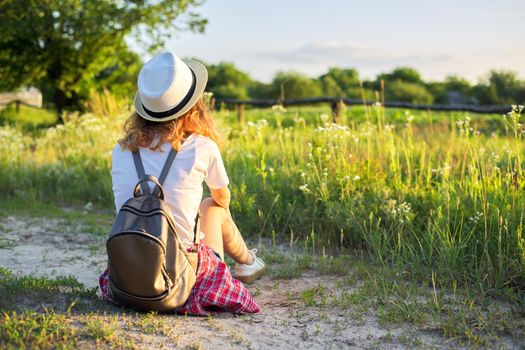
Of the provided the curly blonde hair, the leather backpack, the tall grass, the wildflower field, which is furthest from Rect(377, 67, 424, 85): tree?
the leather backpack

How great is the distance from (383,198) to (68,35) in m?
12.5

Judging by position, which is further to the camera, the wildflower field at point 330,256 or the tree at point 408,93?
the tree at point 408,93

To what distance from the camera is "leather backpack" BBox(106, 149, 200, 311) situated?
3.18 metres

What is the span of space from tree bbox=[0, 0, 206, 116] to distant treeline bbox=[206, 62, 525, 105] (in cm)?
1036

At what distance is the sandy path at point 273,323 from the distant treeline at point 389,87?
22080 mm

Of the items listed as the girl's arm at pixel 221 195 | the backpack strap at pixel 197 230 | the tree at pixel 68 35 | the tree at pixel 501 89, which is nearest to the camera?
the backpack strap at pixel 197 230

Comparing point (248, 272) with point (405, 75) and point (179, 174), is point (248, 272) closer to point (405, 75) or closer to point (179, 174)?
point (179, 174)

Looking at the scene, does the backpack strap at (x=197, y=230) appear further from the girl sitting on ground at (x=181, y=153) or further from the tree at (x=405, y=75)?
the tree at (x=405, y=75)

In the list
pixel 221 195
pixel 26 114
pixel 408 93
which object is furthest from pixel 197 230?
pixel 408 93

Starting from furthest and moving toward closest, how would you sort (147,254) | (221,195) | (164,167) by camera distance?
(221,195) < (164,167) < (147,254)

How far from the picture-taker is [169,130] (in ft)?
11.7

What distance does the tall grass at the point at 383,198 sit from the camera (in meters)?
4.51

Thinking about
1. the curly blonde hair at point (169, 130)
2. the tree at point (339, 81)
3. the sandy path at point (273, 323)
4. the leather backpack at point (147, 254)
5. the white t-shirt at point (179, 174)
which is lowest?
the sandy path at point (273, 323)

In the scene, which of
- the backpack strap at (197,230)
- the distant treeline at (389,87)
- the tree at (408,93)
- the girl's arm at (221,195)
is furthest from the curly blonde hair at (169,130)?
the tree at (408,93)
